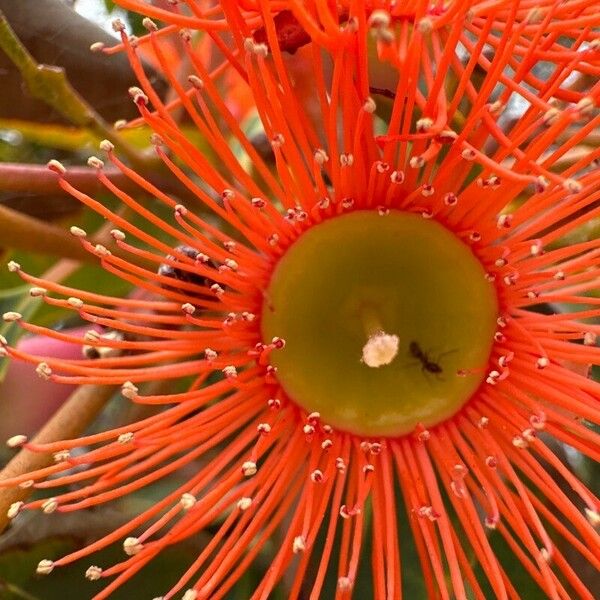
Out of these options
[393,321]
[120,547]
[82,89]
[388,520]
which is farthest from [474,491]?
[82,89]

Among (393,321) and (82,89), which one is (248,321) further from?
(82,89)

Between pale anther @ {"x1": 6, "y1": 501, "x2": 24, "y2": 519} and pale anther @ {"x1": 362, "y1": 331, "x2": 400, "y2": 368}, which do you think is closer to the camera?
pale anther @ {"x1": 6, "y1": 501, "x2": 24, "y2": 519}

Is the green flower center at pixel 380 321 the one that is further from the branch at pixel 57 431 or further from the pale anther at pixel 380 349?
the branch at pixel 57 431

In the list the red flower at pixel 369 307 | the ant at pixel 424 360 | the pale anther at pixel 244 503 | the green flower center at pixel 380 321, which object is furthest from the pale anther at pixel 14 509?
the ant at pixel 424 360

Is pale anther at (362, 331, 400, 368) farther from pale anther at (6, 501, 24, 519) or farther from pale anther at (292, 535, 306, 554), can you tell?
pale anther at (6, 501, 24, 519)

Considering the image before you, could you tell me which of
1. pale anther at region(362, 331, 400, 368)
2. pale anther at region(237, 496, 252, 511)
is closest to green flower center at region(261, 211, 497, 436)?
pale anther at region(362, 331, 400, 368)

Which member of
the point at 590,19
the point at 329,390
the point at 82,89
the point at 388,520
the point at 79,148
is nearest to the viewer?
the point at 590,19

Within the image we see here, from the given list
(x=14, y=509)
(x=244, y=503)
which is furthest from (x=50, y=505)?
(x=244, y=503)

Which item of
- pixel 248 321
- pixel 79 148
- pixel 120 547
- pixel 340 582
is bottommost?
pixel 340 582
